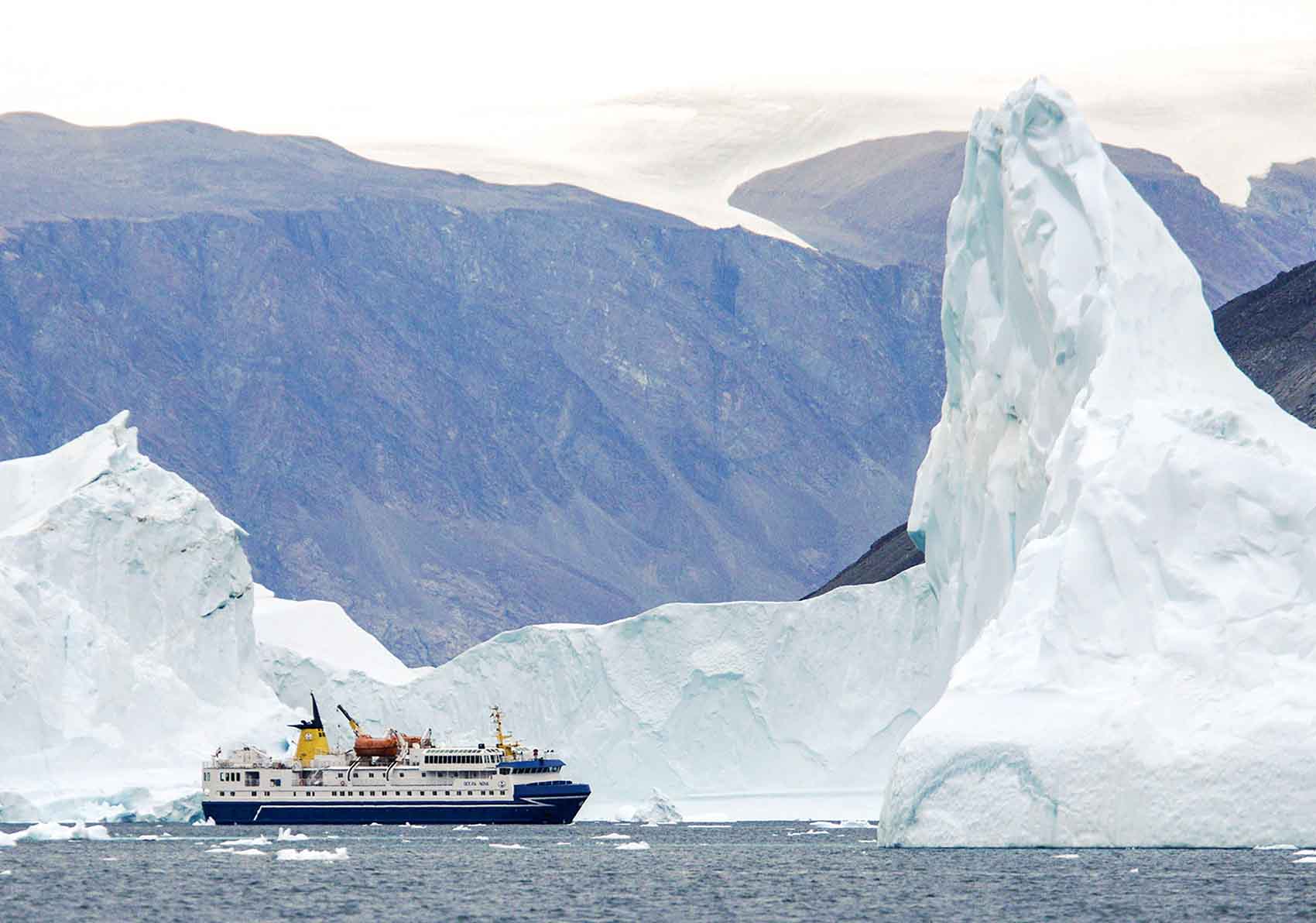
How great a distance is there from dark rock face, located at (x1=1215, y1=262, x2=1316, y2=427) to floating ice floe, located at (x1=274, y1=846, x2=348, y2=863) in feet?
120

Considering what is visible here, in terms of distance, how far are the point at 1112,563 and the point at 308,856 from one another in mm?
17260

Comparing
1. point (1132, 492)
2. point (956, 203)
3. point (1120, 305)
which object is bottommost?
point (1132, 492)

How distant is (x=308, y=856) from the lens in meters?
52.0

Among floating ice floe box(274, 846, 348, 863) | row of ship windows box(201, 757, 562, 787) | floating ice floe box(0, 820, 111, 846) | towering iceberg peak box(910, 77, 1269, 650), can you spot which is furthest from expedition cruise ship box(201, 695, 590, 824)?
floating ice floe box(274, 846, 348, 863)

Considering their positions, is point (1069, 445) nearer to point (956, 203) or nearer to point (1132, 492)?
point (1132, 492)

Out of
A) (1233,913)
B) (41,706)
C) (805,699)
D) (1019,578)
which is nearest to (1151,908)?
(1233,913)

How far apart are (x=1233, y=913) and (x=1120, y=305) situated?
1764 centimetres

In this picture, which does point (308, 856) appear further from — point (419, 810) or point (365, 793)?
point (365, 793)

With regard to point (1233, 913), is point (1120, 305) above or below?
above

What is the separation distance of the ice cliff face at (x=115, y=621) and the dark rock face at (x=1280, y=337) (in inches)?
1276

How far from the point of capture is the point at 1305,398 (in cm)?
7994

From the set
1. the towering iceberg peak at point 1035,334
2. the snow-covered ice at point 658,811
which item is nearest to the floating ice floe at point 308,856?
the snow-covered ice at point 658,811

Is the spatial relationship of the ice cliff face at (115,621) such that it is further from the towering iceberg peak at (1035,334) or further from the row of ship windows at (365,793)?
the towering iceberg peak at (1035,334)

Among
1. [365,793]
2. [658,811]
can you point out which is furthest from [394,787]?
[658,811]
